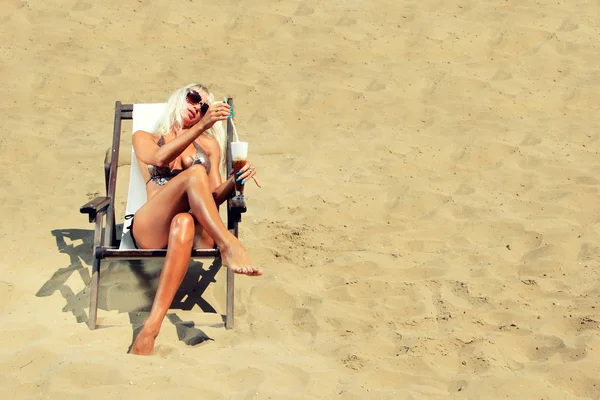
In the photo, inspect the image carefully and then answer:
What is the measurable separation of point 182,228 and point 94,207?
20.7 inches

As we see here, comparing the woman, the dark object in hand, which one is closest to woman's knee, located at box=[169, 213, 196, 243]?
the woman

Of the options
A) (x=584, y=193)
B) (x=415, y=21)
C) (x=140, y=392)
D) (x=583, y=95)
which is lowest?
(x=140, y=392)

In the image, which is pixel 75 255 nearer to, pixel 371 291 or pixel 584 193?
pixel 371 291

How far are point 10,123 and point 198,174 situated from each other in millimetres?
3397

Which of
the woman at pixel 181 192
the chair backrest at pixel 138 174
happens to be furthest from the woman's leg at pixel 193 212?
the chair backrest at pixel 138 174

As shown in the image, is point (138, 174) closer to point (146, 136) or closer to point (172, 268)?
point (146, 136)

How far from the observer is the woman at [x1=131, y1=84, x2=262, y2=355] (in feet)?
13.9

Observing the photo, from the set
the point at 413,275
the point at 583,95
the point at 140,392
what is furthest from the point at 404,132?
the point at 140,392

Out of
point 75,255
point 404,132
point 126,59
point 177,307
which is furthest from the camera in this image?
point 126,59

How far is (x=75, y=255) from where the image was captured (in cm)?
539

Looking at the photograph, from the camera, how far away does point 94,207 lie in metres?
4.52

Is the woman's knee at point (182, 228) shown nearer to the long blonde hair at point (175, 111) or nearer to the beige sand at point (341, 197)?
the beige sand at point (341, 197)

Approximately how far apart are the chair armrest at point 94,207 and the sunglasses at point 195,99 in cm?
Answer: 71

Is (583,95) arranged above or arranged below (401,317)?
above
